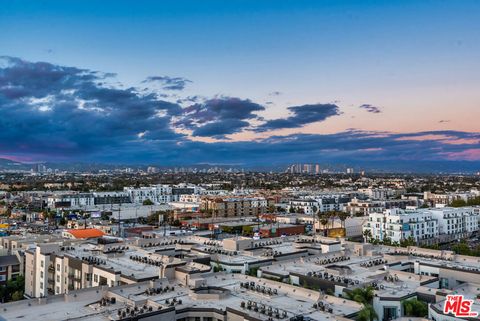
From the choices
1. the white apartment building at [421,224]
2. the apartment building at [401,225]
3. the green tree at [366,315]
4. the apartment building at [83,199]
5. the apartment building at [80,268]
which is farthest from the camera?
the apartment building at [83,199]

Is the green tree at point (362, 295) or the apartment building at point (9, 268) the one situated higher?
the green tree at point (362, 295)

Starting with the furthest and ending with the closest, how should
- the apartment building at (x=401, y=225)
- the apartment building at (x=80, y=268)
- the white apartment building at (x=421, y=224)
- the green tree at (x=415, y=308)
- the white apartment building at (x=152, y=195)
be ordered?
the white apartment building at (x=152, y=195) → the white apartment building at (x=421, y=224) → the apartment building at (x=401, y=225) → the apartment building at (x=80, y=268) → the green tree at (x=415, y=308)

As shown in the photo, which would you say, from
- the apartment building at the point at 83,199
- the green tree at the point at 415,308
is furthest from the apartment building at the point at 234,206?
the green tree at the point at 415,308

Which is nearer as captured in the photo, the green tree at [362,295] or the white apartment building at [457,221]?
the green tree at [362,295]

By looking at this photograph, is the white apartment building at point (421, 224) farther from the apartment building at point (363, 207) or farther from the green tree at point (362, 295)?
the green tree at point (362, 295)

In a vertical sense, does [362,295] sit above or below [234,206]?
below

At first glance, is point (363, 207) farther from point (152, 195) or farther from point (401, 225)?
point (152, 195)

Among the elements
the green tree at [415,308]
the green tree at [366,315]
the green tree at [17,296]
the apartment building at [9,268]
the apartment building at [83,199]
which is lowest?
the green tree at [17,296]

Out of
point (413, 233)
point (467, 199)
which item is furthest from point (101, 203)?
point (467, 199)

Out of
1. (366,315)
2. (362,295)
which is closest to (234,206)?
(362,295)

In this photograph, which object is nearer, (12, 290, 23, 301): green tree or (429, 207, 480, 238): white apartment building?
(12, 290, 23, 301): green tree

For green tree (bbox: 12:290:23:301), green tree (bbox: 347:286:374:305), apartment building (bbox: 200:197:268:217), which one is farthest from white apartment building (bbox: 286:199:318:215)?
green tree (bbox: 347:286:374:305)

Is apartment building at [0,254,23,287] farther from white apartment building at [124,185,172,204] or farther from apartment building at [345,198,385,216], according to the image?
white apartment building at [124,185,172,204]
